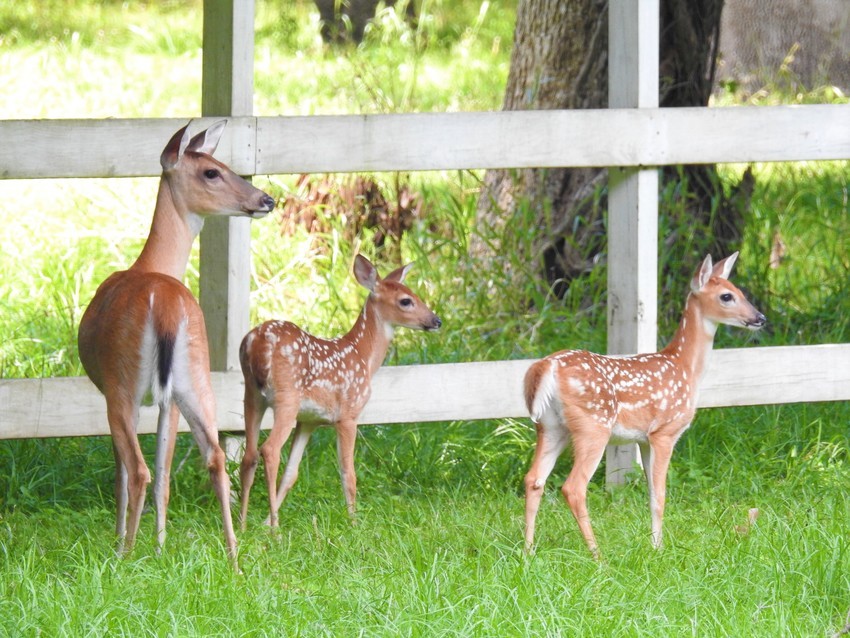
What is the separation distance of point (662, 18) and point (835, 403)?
2224 millimetres

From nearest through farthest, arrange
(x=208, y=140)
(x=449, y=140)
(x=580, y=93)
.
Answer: (x=208, y=140) < (x=449, y=140) < (x=580, y=93)

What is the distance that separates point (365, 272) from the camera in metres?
5.23

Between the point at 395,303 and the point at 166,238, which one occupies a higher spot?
the point at 166,238

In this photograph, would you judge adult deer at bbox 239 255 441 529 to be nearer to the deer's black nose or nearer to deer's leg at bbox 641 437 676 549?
deer's leg at bbox 641 437 676 549

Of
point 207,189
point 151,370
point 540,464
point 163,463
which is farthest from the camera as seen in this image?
point 207,189

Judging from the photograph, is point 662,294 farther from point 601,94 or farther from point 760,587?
point 760,587

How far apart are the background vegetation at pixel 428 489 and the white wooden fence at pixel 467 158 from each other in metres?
0.29

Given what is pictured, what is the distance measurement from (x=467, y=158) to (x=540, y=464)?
1319 mm

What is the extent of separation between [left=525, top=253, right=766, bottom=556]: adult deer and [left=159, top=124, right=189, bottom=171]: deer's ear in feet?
4.44

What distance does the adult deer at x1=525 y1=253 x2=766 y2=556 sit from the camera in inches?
178

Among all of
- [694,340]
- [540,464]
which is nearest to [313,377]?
Result: [540,464]

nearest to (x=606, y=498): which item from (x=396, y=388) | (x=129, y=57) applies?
(x=396, y=388)

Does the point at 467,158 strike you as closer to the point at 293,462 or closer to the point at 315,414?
the point at 315,414

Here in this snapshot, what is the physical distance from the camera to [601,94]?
7.63 meters
